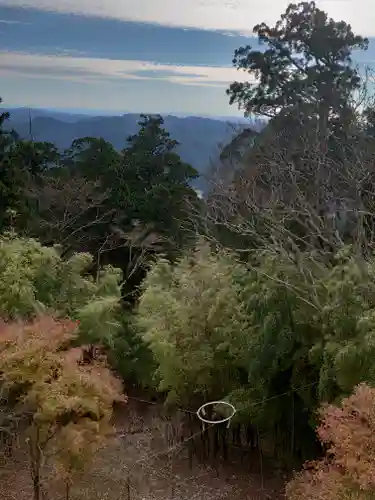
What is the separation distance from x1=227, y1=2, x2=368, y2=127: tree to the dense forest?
0.03m

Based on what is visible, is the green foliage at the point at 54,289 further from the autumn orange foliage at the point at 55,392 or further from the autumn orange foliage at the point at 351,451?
the autumn orange foliage at the point at 351,451

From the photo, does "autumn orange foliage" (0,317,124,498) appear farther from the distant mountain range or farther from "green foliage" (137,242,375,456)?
the distant mountain range

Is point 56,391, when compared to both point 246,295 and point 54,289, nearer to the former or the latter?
point 246,295

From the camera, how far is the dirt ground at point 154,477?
30.9 ft

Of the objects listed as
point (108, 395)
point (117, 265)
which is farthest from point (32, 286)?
point (117, 265)

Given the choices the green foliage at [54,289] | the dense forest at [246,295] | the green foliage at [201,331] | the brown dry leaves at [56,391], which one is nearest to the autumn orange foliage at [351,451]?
the dense forest at [246,295]

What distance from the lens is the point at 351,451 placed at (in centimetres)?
561

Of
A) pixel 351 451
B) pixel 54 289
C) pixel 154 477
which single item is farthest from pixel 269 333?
pixel 54 289

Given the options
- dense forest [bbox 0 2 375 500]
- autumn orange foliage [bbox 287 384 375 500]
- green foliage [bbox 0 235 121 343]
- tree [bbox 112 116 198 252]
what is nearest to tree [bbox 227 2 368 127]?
dense forest [bbox 0 2 375 500]

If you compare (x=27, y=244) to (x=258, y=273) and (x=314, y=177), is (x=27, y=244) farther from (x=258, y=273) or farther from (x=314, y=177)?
(x=314, y=177)

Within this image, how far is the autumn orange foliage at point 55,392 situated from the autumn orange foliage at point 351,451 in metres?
2.71

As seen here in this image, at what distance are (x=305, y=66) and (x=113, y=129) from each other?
9.70m

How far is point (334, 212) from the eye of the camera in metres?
10.0

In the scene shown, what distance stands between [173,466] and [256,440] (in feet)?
4.97
